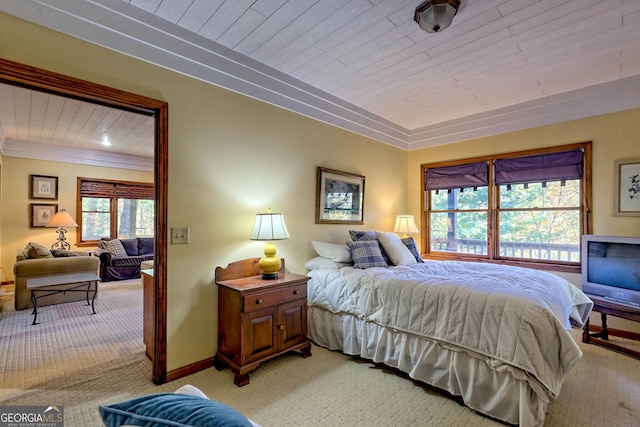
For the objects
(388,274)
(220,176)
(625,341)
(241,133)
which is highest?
(241,133)

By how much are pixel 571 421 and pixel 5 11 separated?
4.25 m

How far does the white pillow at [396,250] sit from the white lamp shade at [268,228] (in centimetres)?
131

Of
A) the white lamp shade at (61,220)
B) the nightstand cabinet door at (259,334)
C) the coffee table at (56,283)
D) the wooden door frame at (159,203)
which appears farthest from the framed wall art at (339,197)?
the white lamp shade at (61,220)

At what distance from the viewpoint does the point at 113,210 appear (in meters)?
6.74

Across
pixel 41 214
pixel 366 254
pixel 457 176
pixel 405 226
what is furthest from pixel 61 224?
pixel 457 176

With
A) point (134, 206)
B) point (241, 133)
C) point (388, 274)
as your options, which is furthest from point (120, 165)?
point (388, 274)

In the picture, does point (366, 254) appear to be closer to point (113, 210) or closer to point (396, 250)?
point (396, 250)

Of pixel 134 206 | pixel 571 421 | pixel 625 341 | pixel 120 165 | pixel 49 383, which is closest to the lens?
pixel 571 421

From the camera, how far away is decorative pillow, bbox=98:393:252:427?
0.59 metres

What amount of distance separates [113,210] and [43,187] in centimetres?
125

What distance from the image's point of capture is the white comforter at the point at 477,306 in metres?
1.79

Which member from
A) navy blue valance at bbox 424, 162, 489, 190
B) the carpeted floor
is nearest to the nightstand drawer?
the carpeted floor

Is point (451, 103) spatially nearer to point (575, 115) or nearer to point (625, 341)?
point (575, 115)

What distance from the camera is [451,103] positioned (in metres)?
3.78
